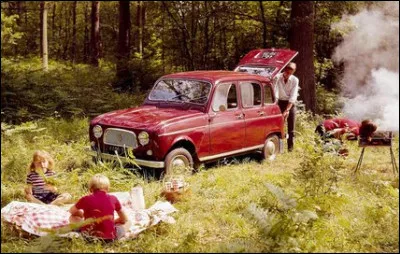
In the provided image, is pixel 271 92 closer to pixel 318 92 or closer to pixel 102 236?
pixel 102 236

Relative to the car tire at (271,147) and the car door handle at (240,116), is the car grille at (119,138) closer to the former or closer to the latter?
the car door handle at (240,116)

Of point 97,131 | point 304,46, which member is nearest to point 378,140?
point 97,131

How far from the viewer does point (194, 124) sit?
8.17 metres

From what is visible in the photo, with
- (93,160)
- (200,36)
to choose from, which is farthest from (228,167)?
(200,36)

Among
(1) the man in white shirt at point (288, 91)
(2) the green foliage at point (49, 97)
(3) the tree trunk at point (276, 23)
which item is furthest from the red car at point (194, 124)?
(3) the tree trunk at point (276, 23)

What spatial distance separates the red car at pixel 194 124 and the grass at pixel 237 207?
0.37 m

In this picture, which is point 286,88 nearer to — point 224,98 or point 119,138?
point 224,98

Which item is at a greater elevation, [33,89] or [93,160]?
[33,89]

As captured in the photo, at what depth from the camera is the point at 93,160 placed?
8.51 meters

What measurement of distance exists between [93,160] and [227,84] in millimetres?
2773

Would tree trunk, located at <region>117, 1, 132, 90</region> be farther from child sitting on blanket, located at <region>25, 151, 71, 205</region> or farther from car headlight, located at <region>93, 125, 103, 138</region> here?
child sitting on blanket, located at <region>25, 151, 71, 205</region>

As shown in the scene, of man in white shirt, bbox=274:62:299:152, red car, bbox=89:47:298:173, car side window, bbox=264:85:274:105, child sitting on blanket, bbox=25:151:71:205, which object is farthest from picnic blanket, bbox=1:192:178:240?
man in white shirt, bbox=274:62:299:152

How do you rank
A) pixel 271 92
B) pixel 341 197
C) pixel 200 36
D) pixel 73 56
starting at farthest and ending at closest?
pixel 73 56, pixel 200 36, pixel 271 92, pixel 341 197

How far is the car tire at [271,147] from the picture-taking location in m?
9.84
